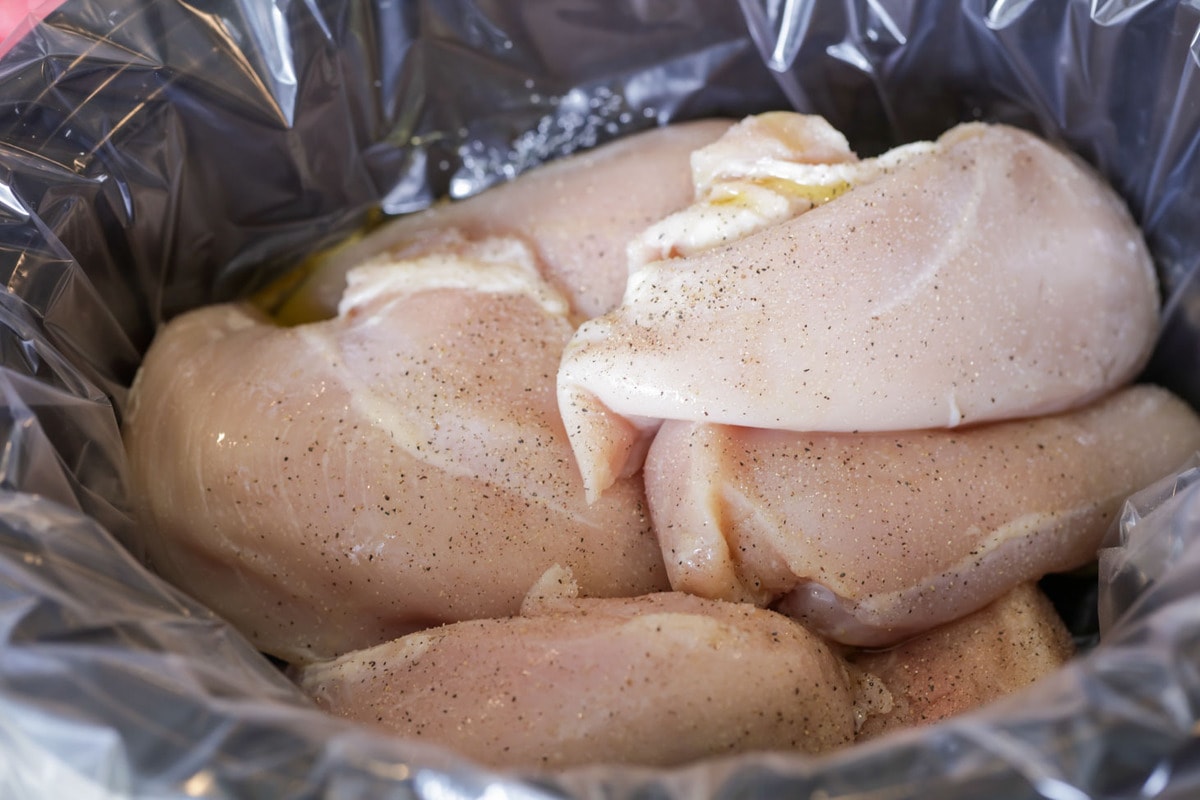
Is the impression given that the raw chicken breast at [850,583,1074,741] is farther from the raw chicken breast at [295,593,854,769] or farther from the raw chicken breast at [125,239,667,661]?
the raw chicken breast at [125,239,667,661]

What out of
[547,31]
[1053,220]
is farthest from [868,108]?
[547,31]

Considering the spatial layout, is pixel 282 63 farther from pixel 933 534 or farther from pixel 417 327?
pixel 933 534

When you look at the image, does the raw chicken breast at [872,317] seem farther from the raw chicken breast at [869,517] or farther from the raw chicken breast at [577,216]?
the raw chicken breast at [577,216]

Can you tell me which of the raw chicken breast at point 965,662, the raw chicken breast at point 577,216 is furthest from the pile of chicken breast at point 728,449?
the raw chicken breast at point 577,216

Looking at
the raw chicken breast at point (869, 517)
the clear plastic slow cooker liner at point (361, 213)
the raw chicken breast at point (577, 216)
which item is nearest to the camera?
the clear plastic slow cooker liner at point (361, 213)

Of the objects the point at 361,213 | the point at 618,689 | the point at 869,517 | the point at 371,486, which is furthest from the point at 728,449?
the point at 361,213

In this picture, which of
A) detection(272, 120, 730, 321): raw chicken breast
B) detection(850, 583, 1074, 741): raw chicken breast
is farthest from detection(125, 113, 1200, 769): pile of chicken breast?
detection(272, 120, 730, 321): raw chicken breast

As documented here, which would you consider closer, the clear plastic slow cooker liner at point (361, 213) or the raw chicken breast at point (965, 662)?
the clear plastic slow cooker liner at point (361, 213)
